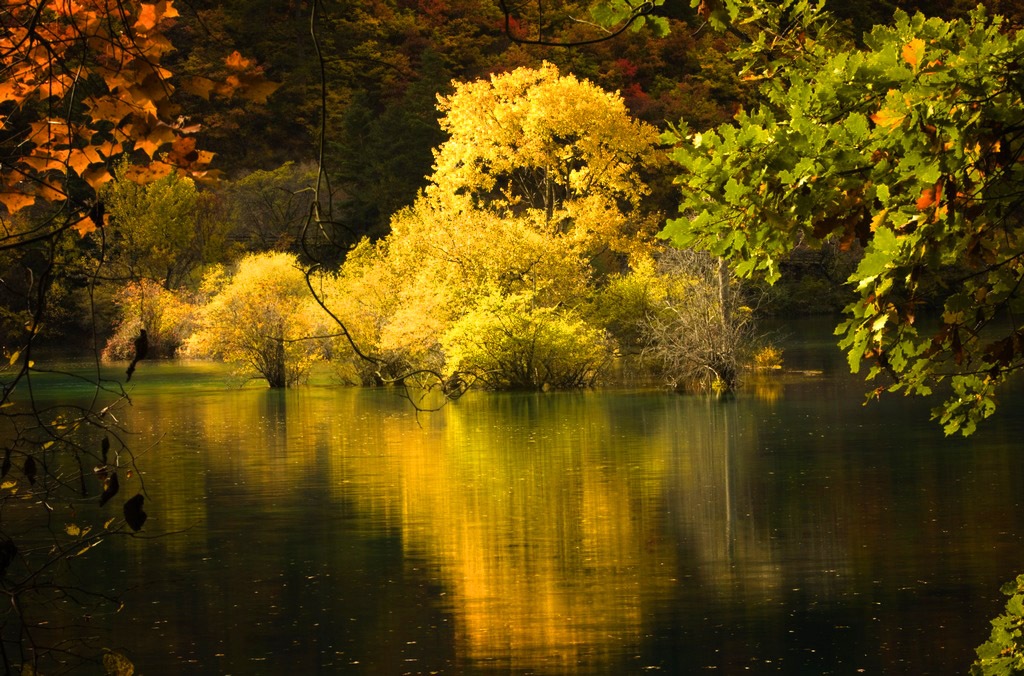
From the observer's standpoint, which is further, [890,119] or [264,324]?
[264,324]

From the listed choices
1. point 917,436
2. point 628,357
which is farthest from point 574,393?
point 917,436

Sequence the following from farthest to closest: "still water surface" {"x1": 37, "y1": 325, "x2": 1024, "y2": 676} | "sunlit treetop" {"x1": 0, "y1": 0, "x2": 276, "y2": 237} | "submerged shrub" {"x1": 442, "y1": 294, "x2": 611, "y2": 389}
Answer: "submerged shrub" {"x1": 442, "y1": 294, "x2": 611, "y2": 389} < "still water surface" {"x1": 37, "y1": 325, "x2": 1024, "y2": 676} < "sunlit treetop" {"x1": 0, "y1": 0, "x2": 276, "y2": 237}

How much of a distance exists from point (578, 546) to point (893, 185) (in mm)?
8634

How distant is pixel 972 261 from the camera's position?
5.99m

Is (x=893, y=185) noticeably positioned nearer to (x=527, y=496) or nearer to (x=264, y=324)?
(x=527, y=496)

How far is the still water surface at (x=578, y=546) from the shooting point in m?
10.6

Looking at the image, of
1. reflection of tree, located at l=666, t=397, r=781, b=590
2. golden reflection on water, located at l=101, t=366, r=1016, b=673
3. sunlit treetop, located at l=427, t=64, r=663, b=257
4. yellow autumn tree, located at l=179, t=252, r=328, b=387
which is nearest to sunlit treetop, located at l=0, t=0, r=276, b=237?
golden reflection on water, located at l=101, t=366, r=1016, b=673

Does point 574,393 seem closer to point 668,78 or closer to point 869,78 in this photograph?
point 869,78

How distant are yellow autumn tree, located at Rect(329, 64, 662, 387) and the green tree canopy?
23106mm

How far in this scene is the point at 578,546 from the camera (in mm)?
14375

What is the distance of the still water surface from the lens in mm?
10586

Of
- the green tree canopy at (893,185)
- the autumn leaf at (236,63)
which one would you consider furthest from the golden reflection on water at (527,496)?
the autumn leaf at (236,63)

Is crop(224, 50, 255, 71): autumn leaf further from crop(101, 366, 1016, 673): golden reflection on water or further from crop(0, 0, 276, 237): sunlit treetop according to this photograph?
crop(101, 366, 1016, 673): golden reflection on water

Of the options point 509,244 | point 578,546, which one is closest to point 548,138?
point 509,244
